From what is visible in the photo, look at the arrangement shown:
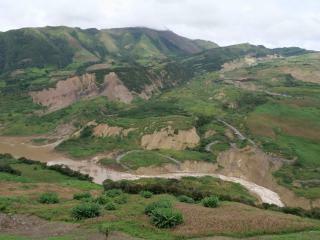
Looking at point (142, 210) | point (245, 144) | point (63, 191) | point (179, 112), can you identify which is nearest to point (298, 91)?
point (179, 112)

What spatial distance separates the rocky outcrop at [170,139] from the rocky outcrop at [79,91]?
63031mm

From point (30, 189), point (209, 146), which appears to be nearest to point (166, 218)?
point (30, 189)

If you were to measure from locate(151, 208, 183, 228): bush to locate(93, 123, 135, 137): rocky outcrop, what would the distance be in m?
88.6

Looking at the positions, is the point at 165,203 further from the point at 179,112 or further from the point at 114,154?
the point at 179,112

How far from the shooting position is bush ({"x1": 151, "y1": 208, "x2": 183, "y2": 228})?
112ft

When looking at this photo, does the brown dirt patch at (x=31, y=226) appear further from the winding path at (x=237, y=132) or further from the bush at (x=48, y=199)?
the winding path at (x=237, y=132)

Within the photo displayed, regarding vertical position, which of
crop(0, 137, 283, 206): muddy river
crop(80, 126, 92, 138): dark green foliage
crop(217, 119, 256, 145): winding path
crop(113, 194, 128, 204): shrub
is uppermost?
crop(113, 194, 128, 204): shrub

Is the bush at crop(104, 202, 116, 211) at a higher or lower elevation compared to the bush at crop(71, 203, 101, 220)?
lower

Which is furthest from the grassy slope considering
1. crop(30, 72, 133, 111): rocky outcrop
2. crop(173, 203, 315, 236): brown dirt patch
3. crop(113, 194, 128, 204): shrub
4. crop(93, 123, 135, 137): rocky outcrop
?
crop(30, 72, 133, 111): rocky outcrop

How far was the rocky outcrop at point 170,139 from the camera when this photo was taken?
115506mm

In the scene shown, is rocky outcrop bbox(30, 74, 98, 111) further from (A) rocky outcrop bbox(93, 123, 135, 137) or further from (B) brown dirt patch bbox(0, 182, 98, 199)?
(B) brown dirt patch bbox(0, 182, 98, 199)

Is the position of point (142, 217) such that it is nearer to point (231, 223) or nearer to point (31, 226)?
point (231, 223)

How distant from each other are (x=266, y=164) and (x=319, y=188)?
1582 cm

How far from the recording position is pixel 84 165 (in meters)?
108
